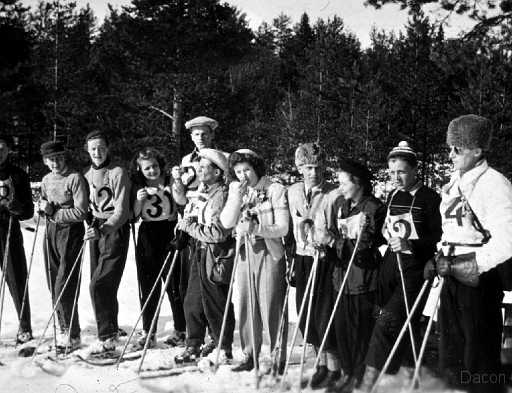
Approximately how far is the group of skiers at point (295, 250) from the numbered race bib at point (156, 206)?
11 mm

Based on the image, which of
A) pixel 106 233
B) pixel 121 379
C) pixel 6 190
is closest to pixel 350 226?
pixel 121 379

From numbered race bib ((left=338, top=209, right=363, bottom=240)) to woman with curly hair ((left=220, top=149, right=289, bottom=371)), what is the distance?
0.45m

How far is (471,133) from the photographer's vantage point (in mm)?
3113

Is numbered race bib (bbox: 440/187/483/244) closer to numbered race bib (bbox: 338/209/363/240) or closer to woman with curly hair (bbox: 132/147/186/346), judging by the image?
numbered race bib (bbox: 338/209/363/240)

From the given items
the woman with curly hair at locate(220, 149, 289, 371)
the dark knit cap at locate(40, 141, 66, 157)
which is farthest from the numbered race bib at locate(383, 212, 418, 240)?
the dark knit cap at locate(40, 141, 66, 157)

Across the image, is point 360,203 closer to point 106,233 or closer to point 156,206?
point 156,206

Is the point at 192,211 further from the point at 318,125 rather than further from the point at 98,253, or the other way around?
the point at 318,125

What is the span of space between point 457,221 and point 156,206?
3.07 meters

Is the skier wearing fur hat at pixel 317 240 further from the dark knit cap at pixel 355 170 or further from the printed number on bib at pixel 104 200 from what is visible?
the printed number on bib at pixel 104 200

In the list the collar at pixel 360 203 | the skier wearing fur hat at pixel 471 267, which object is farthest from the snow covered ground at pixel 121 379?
the collar at pixel 360 203

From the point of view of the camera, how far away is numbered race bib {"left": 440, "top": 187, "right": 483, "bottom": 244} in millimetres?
3057

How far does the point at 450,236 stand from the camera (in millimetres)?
3186

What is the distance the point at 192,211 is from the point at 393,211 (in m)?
1.75

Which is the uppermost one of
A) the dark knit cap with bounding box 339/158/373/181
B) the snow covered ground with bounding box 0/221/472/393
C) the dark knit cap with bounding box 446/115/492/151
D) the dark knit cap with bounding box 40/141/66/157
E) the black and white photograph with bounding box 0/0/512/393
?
the dark knit cap with bounding box 40/141/66/157
